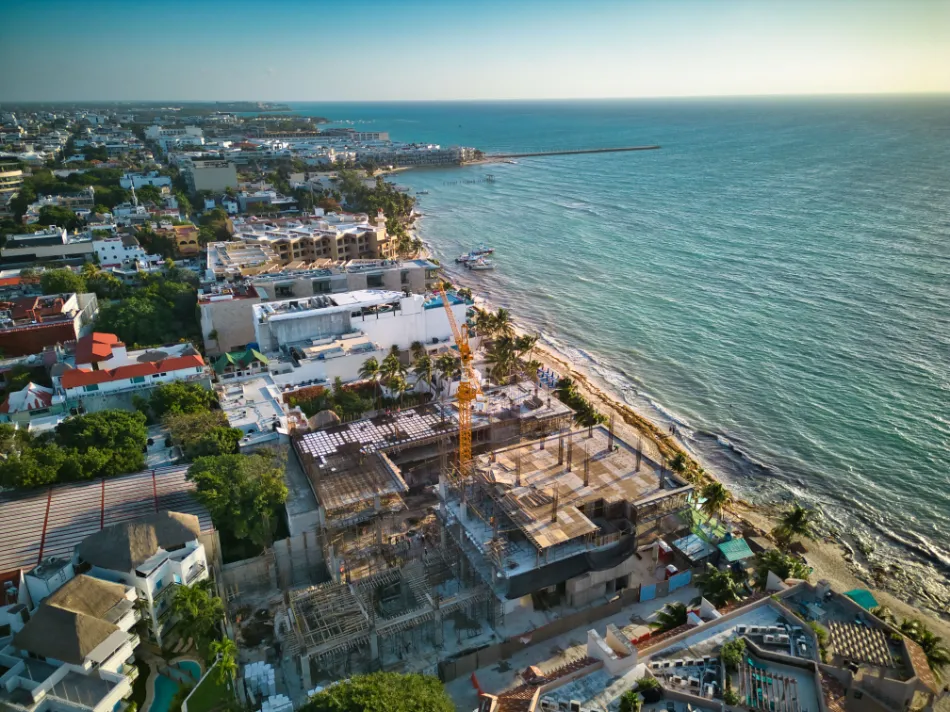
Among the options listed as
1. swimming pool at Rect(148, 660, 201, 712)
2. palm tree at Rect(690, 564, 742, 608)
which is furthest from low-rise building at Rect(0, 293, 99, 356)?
palm tree at Rect(690, 564, 742, 608)

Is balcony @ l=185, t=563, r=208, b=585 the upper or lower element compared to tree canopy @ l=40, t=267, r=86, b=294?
lower

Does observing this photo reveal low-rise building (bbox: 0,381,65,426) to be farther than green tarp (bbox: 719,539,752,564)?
Yes

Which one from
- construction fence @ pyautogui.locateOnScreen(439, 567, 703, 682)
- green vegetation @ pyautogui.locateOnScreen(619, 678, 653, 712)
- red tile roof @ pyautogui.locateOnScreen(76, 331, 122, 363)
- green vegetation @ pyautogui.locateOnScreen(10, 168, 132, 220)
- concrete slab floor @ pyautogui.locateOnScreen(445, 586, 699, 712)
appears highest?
green vegetation @ pyautogui.locateOnScreen(10, 168, 132, 220)

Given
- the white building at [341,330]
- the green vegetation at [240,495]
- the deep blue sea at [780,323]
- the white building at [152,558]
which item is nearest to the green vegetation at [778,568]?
the deep blue sea at [780,323]

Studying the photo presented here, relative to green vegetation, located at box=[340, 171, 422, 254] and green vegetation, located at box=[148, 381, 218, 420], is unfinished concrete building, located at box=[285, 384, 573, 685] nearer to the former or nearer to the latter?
green vegetation, located at box=[148, 381, 218, 420]

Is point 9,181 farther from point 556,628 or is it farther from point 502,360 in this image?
point 556,628

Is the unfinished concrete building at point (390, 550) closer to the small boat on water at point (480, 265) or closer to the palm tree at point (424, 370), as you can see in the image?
the palm tree at point (424, 370)

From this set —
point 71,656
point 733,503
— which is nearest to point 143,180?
point 71,656
